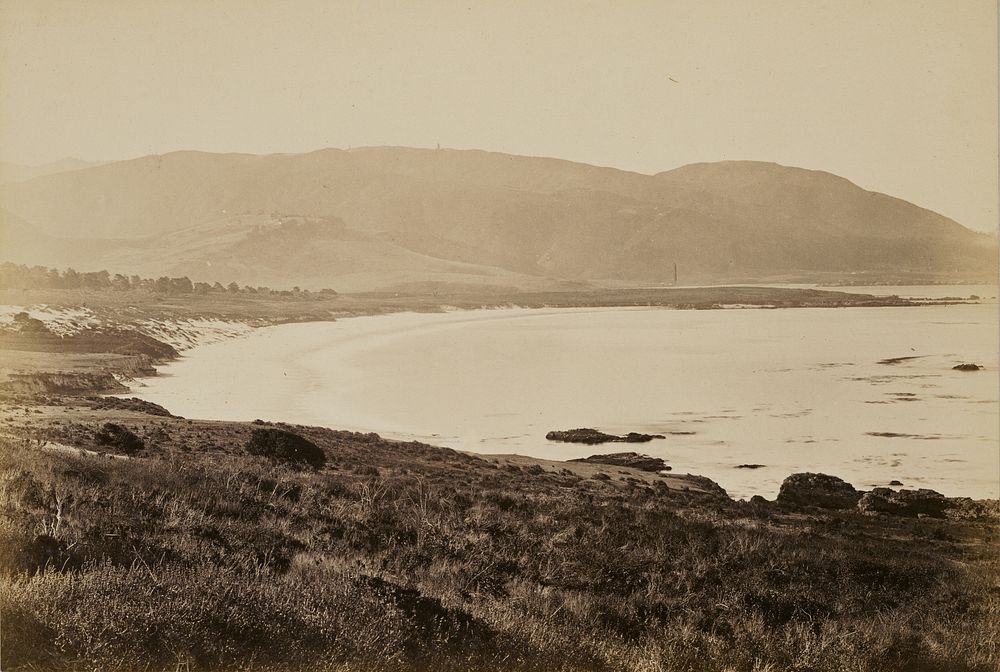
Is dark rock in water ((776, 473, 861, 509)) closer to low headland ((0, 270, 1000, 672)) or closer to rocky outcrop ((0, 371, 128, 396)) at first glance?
low headland ((0, 270, 1000, 672))

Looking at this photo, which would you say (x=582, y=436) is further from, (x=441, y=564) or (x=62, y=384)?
(x=441, y=564)

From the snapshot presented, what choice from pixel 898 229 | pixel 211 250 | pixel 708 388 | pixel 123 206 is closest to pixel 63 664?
pixel 708 388

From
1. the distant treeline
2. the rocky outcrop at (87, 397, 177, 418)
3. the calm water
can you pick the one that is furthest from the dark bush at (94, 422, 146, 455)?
the distant treeline

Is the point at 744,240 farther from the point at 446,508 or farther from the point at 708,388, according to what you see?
the point at 446,508

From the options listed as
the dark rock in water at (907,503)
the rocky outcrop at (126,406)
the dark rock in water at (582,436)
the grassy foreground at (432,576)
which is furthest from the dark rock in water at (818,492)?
the rocky outcrop at (126,406)

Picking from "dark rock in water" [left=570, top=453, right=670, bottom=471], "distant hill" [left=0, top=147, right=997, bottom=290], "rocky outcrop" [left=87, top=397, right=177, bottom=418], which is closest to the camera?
"dark rock in water" [left=570, top=453, right=670, bottom=471]

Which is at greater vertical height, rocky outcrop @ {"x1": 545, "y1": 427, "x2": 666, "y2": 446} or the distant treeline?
the distant treeline
